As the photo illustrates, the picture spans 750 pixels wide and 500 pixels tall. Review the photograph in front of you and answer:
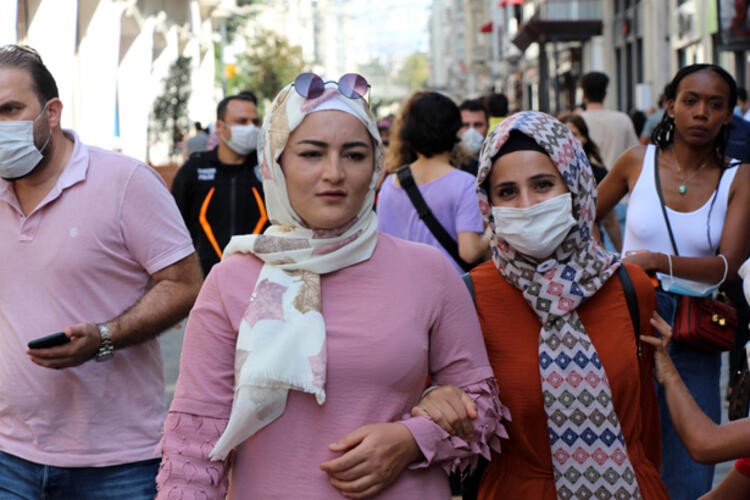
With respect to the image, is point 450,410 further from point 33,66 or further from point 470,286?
point 33,66

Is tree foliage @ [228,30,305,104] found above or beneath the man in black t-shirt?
above

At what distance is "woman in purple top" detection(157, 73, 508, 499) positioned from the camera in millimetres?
3049

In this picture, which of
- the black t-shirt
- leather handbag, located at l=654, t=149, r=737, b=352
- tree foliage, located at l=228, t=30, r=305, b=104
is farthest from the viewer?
tree foliage, located at l=228, t=30, r=305, b=104

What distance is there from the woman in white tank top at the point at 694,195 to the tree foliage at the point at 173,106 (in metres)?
22.2

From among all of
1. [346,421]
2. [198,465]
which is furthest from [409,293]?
[198,465]

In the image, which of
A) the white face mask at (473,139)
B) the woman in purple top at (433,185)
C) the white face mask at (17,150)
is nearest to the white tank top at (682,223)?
the woman in purple top at (433,185)

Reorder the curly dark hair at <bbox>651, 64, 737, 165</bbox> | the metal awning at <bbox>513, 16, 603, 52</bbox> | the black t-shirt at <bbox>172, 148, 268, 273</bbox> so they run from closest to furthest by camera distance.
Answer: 1. the curly dark hair at <bbox>651, 64, 737, 165</bbox>
2. the black t-shirt at <bbox>172, 148, 268, 273</bbox>
3. the metal awning at <bbox>513, 16, 603, 52</bbox>

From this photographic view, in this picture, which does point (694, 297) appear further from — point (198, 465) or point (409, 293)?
point (198, 465)

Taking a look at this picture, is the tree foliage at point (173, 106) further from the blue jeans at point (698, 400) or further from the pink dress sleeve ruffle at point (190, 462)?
the pink dress sleeve ruffle at point (190, 462)

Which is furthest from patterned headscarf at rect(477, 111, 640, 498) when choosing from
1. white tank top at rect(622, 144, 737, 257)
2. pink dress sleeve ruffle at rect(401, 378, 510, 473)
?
white tank top at rect(622, 144, 737, 257)

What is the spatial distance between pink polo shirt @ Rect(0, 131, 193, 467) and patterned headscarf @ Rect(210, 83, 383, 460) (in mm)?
945

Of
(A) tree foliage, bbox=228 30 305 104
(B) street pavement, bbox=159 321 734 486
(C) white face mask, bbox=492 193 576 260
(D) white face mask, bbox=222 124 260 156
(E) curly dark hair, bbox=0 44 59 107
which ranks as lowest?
(B) street pavement, bbox=159 321 734 486

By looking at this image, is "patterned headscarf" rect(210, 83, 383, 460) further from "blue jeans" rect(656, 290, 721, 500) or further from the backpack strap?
"blue jeans" rect(656, 290, 721, 500)

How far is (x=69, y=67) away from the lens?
1709cm
